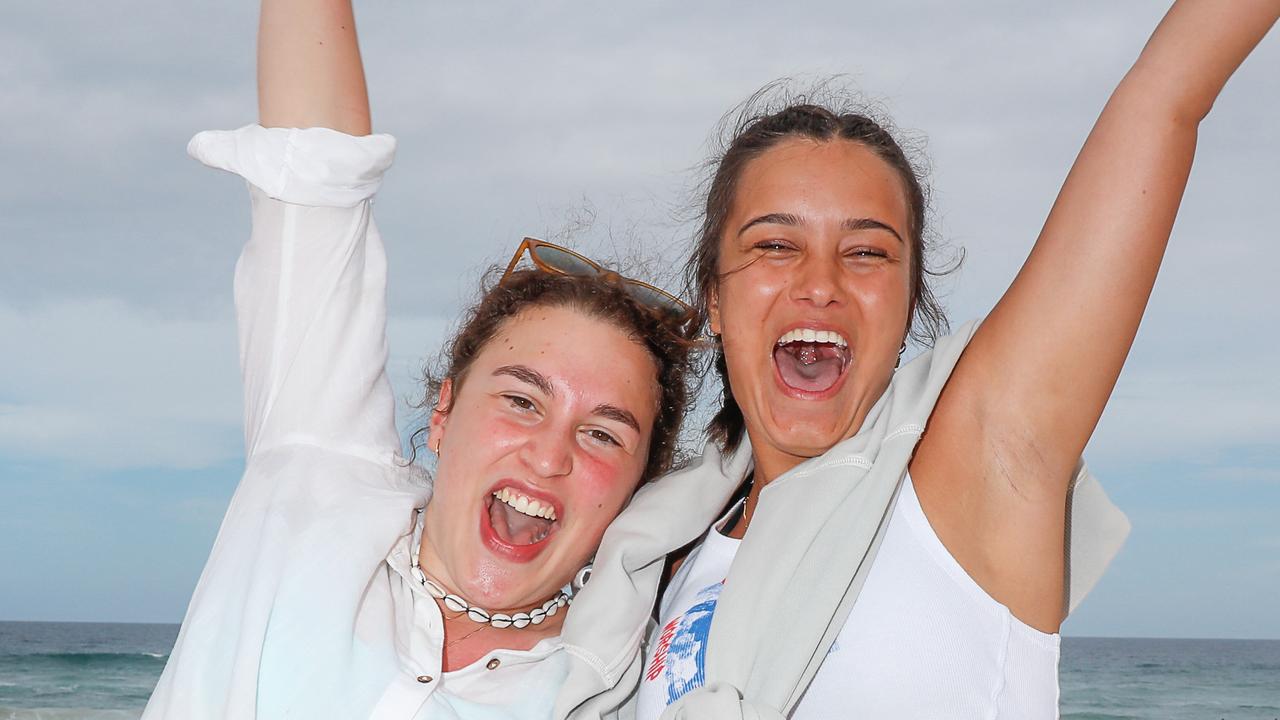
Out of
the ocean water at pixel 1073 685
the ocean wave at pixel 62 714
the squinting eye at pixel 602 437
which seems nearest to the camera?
the squinting eye at pixel 602 437

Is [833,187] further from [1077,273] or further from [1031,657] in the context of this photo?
[1031,657]

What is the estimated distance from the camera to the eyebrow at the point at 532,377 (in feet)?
9.95

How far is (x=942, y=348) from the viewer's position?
8.25 feet

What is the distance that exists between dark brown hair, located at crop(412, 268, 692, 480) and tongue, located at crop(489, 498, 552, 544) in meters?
0.34

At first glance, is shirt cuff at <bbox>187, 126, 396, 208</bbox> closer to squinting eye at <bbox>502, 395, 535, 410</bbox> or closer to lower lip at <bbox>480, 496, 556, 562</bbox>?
squinting eye at <bbox>502, 395, 535, 410</bbox>

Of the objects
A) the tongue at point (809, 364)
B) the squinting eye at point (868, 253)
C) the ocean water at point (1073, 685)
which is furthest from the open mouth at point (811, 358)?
the ocean water at point (1073, 685)

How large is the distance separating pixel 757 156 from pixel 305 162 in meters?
1.15

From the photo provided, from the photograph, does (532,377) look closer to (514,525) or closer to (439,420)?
(439,420)

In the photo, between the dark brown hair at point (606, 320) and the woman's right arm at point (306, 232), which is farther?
the dark brown hair at point (606, 320)

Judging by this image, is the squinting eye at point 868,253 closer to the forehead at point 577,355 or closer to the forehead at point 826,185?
the forehead at point 826,185

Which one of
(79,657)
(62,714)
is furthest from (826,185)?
(79,657)

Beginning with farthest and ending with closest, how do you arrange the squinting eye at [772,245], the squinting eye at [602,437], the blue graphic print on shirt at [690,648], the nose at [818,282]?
1. the squinting eye at [602,437]
2. the squinting eye at [772,245]
3. the nose at [818,282]
4. the blue graphic print on shirt at [690,648]

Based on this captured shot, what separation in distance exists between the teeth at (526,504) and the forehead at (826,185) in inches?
34.9

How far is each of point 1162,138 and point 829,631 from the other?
1153 millimetres
